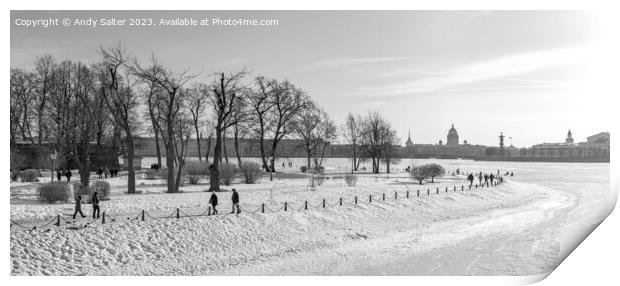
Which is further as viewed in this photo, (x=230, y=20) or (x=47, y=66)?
(x=47, y=66)

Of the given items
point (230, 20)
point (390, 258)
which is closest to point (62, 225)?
point (230, 20)

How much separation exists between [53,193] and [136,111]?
23.6 metres

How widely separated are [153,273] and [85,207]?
713 centimetres

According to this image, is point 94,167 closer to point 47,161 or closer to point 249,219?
point 47,161

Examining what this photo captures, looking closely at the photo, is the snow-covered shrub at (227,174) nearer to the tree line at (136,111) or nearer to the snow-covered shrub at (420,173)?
the tree line at (136,111)

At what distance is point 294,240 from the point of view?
17172 millimetres

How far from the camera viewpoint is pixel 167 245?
15.1 m

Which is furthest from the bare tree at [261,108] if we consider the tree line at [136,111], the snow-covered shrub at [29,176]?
the snow-covered shrub at [29,176]

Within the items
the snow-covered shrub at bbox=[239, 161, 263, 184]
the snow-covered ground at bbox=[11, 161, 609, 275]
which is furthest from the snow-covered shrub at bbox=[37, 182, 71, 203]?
the snow-covered shrub at bbox=[239, 161, 263, 184]

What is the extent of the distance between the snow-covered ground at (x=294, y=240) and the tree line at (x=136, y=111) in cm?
438

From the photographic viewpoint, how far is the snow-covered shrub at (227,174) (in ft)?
103

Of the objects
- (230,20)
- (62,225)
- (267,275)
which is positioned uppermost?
(230,20)

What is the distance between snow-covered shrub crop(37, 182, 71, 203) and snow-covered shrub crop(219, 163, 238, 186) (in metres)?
11.8

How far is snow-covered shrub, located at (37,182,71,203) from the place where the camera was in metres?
20.0
